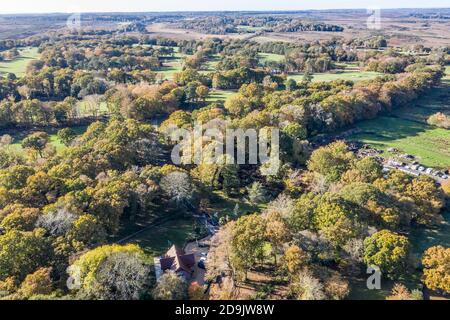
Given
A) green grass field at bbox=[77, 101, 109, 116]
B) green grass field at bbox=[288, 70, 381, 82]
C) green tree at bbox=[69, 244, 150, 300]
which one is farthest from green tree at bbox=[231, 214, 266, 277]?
green grass field at bbox=[288, 70, 381, 82]

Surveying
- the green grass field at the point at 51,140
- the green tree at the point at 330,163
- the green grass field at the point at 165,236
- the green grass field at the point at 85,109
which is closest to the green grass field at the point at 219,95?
the green grass field at the point at 85,109

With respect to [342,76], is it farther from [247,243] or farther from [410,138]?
[247,243]

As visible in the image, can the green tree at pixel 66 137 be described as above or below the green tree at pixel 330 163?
above

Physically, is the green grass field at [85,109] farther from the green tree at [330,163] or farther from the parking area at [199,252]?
the parking area at [199,252]

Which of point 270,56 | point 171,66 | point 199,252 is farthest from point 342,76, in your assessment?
point 199,252

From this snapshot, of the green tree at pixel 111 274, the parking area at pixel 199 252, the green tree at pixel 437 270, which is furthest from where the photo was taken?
the parking area at pixel 199 252

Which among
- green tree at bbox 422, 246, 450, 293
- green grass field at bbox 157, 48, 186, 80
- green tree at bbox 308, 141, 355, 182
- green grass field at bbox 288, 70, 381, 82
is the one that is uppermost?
green grass field at bbox 157, 48, 186, 80

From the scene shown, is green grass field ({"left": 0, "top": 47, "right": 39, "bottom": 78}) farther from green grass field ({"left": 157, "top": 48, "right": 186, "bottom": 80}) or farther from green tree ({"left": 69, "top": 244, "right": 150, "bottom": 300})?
green tree ({"left": 69, "top": 244, "right": 150, "bottom": 300})

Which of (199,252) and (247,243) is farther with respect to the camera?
(199,252)

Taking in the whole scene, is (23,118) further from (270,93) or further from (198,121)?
(270,93)
